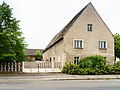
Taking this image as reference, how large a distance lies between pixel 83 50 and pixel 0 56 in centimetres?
1312

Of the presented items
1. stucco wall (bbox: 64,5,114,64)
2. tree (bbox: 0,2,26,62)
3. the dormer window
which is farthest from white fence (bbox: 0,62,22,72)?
the dormer window

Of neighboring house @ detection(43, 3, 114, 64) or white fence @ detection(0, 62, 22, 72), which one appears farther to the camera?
neighboring house @ detection(43, 3, 114, 64)

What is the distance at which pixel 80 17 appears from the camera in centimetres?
3903

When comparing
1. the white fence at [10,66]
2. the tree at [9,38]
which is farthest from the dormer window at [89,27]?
the white fence at [10,66]

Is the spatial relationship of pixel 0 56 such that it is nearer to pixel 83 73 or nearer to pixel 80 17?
pixel 83 73

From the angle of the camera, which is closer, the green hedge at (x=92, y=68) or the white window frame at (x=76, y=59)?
the green hedge at (x=92, y=68)

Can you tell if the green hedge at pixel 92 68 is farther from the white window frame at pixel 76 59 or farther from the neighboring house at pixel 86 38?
the neighboring house at pixel 86 38

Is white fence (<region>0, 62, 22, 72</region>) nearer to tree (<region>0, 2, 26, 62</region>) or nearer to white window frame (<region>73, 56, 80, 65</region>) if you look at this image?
tree (<region>0, 2, 26, 62</region>)

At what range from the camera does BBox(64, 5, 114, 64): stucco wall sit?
38.4m

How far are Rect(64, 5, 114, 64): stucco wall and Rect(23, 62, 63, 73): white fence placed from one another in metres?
2.29

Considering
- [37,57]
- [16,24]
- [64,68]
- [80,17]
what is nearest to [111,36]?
[80,17]

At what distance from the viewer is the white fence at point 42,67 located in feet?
112

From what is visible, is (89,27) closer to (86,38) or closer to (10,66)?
(86,38)

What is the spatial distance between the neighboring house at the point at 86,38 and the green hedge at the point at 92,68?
4.34 metres
